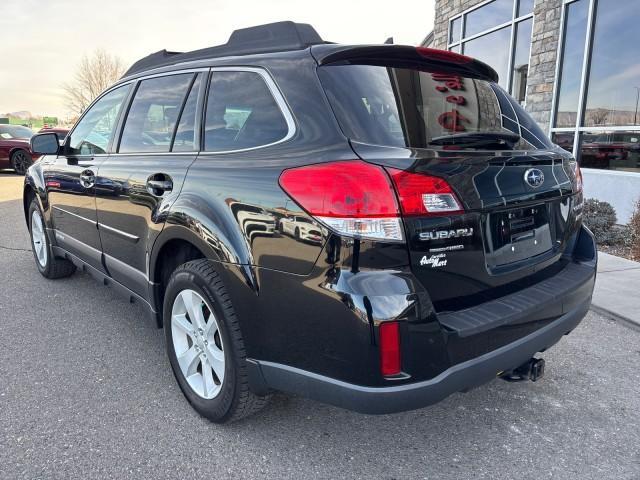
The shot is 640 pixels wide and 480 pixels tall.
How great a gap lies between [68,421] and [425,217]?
2.02 metres

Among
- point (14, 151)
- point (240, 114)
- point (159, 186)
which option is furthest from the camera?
point (14, 151)

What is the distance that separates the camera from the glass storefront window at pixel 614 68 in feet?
23.2

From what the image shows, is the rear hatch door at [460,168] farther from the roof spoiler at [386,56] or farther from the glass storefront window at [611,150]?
the glass storefront window at [611,150]

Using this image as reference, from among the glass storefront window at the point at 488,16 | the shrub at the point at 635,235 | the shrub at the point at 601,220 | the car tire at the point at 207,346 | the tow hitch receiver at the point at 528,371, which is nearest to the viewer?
the car tire at the point at 207,346

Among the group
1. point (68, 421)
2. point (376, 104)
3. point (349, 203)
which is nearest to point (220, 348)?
point (68, 421)

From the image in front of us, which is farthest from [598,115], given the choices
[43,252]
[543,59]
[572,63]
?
[43,252]

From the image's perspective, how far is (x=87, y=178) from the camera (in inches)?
136

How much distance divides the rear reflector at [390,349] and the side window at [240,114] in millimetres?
921

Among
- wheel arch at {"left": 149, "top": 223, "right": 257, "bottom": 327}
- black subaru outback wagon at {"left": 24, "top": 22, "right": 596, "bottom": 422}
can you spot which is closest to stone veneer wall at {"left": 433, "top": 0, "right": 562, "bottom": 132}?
black subaru outback wagon at {"left": 24, "top": 22, "right": 596, "bottom": 422}

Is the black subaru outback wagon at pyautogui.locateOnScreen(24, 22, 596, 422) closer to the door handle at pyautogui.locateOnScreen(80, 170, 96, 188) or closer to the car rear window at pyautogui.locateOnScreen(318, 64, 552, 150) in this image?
the car rear window at pyautogui.locateOnScreen(318, 64, 552, 150)

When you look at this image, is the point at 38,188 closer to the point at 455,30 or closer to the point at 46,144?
the point at 46,144

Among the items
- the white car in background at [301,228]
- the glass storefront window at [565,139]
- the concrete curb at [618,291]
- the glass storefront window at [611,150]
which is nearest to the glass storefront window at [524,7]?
the glass storefront window at [565,139]

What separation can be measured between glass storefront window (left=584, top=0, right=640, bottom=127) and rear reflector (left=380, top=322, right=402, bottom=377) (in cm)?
703

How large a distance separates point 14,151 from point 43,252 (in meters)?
12.6
